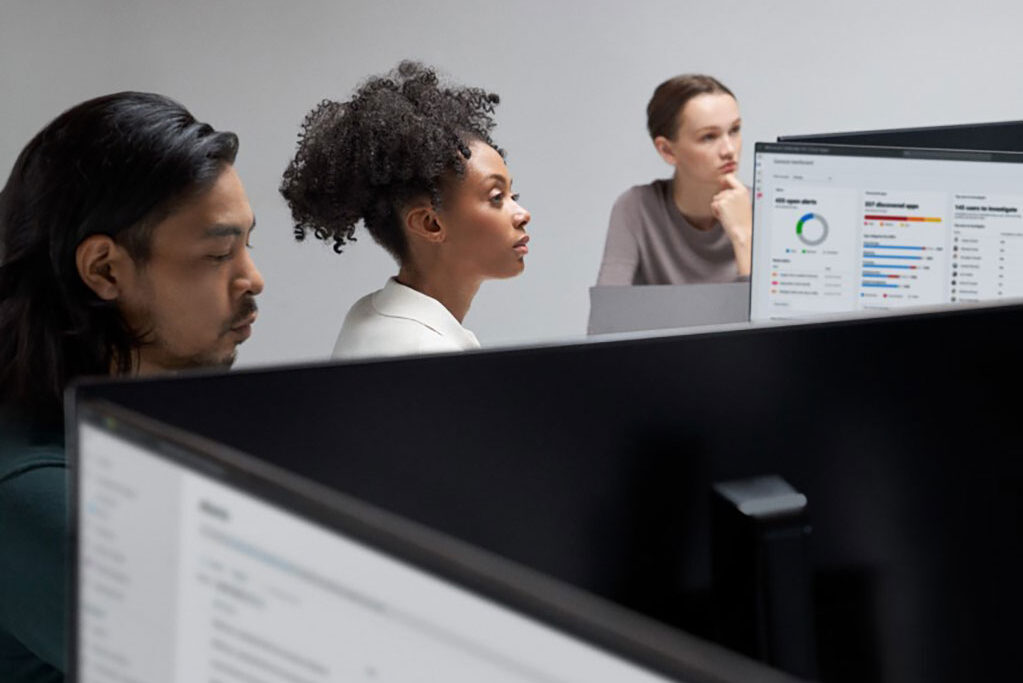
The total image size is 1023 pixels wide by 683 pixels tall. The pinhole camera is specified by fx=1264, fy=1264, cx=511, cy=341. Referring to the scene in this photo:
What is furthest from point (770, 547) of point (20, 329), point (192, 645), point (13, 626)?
point (20, 329)

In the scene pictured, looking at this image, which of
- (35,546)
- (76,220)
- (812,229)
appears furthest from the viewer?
(812,229)

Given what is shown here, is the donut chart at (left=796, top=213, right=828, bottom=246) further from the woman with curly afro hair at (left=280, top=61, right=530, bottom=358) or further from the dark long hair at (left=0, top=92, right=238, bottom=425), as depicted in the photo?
the dark long hair at (left=0, top=92, right=238, bottom=425)

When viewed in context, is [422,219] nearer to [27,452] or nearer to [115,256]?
[115,256]

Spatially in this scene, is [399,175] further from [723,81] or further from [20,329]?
[723,81]

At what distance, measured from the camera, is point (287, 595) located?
1.42 feet

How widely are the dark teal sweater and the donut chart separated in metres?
1.19

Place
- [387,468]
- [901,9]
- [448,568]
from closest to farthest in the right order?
[448,568], [387,468], [901,9]

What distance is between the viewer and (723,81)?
12.4ft

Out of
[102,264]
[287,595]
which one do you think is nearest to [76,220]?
[102,264]

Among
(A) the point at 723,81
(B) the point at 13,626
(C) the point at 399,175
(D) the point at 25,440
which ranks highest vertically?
(A) the point at 723,81

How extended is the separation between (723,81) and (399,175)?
7.26ft

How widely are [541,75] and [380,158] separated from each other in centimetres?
214

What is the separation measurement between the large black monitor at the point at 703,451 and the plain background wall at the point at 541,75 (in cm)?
301

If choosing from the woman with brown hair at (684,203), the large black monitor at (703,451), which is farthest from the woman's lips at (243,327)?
the woman with brown hair at (684,203)
